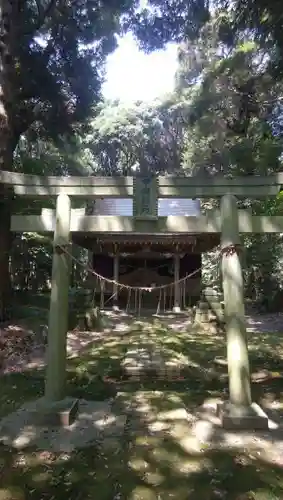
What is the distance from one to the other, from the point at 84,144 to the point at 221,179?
2318 cm

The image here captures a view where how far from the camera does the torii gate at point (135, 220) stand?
5.00m

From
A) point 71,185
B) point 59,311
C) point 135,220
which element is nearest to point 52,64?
point 71,185

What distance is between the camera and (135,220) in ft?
17.3

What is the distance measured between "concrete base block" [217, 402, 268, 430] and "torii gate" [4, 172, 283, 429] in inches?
43.1

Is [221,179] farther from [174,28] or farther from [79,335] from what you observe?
[174,28]

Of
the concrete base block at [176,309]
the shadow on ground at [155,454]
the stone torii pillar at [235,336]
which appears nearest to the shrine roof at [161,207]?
the concrete base block at [176,309]

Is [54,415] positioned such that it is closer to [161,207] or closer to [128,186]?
[128,186]

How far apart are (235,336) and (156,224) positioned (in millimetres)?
1851

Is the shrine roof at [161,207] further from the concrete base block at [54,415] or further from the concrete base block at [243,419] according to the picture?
the concrete base block at [243,419]

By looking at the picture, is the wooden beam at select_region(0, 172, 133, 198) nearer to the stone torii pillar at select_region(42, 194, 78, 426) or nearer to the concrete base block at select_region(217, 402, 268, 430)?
the stone torii pillar at select_region(42, 194, 78, 426)

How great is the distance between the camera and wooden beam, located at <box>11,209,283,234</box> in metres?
5.26

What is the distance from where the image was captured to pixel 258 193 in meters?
5.33

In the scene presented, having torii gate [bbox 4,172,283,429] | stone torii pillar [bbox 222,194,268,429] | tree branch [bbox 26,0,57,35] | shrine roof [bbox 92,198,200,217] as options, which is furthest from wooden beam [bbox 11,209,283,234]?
shrine roof [bbox 92,198,200,217]

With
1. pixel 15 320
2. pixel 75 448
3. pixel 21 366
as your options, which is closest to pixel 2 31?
pixel 15 320
